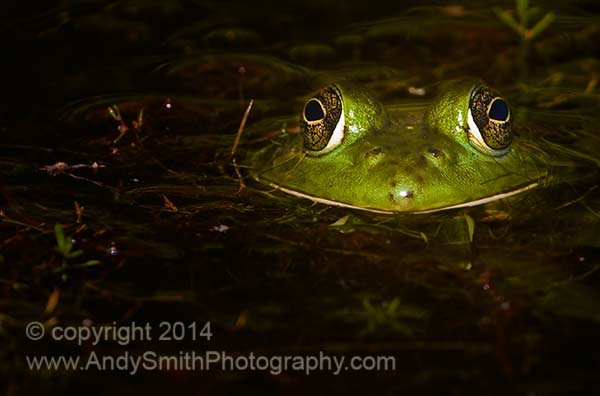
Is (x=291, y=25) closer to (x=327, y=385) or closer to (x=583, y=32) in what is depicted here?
(x=583, y=32)

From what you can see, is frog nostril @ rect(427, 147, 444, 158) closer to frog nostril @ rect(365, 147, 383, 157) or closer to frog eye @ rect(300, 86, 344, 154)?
frog nostril @ rect(365, 147, 383, 157)

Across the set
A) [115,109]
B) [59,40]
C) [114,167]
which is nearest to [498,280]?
[114,167]

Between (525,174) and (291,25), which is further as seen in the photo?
(291,25)

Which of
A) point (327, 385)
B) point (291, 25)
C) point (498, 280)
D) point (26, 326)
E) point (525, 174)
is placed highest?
point (291, 25)

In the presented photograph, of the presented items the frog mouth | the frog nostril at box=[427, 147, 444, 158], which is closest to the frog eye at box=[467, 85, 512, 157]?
the frog mouth

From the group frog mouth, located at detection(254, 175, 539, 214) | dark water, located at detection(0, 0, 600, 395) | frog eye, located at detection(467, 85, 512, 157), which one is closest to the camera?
dark water, located at detection(0, 0, 600, 395)
